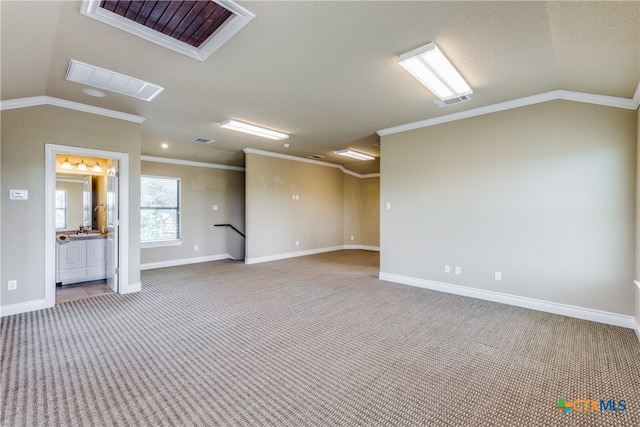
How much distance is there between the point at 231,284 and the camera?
5.02 m

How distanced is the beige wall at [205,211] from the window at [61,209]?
1447 millimetres

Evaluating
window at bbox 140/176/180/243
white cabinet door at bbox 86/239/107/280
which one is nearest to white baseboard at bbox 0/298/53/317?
white cabinet door at bbox 86/239/107/280

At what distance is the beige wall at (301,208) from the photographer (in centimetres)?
698

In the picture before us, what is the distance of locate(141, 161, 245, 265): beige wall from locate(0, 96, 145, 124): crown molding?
2.29 meters

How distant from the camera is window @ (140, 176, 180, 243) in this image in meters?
6.51

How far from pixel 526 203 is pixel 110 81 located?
518cm

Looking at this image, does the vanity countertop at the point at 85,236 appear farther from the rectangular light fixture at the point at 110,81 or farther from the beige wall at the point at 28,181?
the rectangular light fixture at the point at 110,81

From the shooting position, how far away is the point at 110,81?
3150mm

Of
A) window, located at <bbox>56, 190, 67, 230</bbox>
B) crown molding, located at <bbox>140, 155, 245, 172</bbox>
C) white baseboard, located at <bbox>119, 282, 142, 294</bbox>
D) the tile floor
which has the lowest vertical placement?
the tile floor

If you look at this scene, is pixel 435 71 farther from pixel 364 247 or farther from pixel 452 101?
pixel 364 247

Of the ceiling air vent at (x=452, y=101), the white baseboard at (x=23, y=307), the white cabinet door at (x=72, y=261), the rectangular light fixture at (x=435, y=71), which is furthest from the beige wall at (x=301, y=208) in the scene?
the rectangular light fixture at (x=435, y=71)

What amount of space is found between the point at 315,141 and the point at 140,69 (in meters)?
3.57

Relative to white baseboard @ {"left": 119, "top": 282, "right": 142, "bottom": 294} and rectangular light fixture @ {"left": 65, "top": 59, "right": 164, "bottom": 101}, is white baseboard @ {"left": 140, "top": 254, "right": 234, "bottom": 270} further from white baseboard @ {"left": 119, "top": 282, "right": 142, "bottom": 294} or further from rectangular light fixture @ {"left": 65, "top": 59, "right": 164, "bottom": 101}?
rectangular light fixture @ {"left": 65, "top": 59, "right": 164, "bottom": 101}

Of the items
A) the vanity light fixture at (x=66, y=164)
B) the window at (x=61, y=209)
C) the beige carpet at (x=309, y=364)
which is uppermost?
the vanity light fixture at (x=66, y=164)
